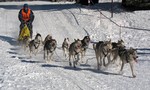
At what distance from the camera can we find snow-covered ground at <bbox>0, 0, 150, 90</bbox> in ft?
35.0

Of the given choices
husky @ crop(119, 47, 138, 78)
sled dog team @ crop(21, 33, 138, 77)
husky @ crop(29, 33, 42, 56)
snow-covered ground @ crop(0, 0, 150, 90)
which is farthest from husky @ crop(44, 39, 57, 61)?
husky @ crop(119, 47, 138, 78)

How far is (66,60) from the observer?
1494cm

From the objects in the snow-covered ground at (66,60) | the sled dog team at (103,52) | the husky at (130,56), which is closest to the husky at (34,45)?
the snow-covered ground at (66,60)

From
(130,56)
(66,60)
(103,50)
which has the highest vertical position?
(103,50)

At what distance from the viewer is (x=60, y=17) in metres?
27.4

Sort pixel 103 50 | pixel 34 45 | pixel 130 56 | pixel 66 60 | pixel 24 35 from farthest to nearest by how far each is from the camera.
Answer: pixel 24 35 → pixel 34 45 → pixel 66 60 → pixel 103 50 → pixel 130 56

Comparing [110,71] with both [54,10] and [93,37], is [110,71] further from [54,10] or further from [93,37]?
[54,10]

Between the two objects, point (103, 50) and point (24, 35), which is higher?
point (24, 35)

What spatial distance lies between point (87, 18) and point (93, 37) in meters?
4.52

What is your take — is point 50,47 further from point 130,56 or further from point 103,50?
point 130,56

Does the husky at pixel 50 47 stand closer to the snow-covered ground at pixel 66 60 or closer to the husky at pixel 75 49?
the snow-covered ground at pixel 66 60

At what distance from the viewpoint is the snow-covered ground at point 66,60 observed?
35.0 feet

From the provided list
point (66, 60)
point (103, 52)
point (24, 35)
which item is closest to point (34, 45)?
point (66, 60)

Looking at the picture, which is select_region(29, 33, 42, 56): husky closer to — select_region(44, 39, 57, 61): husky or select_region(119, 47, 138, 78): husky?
select_region(44, 39, 57, 61): husky
